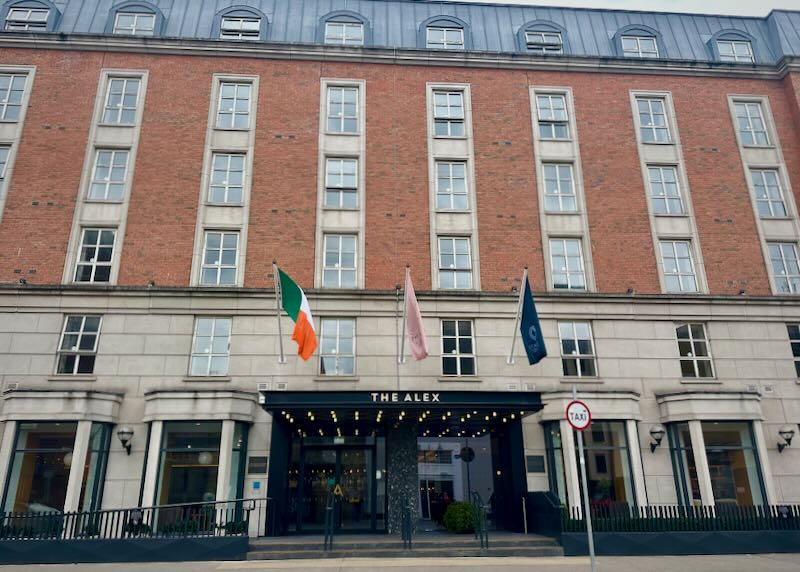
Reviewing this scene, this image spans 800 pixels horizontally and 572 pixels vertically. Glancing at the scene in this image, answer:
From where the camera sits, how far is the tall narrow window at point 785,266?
21062mm

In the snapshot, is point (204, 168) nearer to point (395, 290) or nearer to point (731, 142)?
point (395, 290)

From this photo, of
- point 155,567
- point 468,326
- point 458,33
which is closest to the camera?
point 155,567

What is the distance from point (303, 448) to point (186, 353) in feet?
16.2

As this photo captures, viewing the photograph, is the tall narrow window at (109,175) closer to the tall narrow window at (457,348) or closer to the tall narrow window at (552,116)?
the tall narrow window at (457,348)

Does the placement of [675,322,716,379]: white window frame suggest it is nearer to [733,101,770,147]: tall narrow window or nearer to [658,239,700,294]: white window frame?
[658,239,700,294]: white window frame

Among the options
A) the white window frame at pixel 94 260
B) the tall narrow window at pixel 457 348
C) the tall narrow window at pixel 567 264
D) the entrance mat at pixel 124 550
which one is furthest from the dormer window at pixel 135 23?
the entrance mat at pixel 124 550

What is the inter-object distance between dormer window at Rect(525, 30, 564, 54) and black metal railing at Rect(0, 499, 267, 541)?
2119cm

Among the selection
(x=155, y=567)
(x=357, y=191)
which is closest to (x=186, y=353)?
(x=155, y=567)

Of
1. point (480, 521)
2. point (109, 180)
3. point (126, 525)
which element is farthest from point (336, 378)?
point (109, 180)

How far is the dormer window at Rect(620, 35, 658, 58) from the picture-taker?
25.0 meters

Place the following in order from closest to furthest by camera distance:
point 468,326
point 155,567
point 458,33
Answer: point 155,567 → point 468,326 → point 458,33

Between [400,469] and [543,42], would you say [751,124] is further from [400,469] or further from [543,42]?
[400,469]

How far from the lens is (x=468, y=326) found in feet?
64.9

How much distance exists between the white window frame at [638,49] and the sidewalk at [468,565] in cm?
1976
